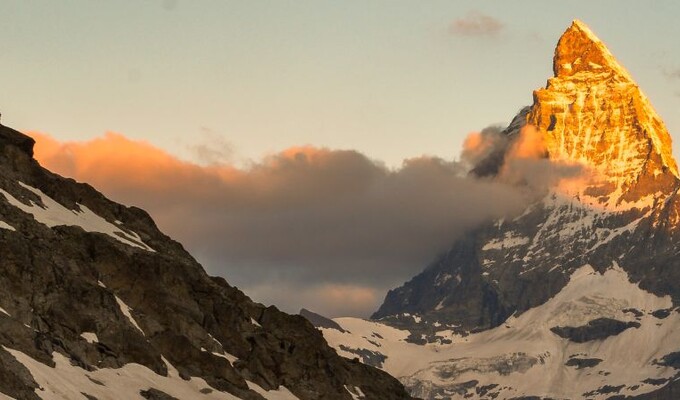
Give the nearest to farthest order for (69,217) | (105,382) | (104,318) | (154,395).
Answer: (105,382) → (154,395) → (104,318) → (69,217)

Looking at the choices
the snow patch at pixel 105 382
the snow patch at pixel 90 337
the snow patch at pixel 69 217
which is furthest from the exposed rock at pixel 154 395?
the snow patch at pixel 69 217

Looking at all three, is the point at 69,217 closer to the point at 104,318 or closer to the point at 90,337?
the point at 104,318

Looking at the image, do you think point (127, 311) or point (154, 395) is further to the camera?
point (127, 311)

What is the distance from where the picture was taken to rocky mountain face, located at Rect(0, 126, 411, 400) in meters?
145

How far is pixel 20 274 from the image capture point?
152000 mm

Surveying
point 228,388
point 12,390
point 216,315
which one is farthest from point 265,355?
point 12,390

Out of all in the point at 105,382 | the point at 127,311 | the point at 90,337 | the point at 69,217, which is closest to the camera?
the point at 105,382

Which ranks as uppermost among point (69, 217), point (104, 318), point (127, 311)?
point (69, 217)

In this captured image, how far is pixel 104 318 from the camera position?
16012 centimetres

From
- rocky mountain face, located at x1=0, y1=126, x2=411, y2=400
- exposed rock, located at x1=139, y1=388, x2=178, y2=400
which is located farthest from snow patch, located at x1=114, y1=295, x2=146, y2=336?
exposed rock, located at x1=139, y1=388, x2=178, y2=400

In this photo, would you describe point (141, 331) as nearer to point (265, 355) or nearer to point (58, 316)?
point (58, 316)

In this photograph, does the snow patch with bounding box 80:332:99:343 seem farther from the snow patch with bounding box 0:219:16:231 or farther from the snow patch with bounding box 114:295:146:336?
the snow patch with bounding box 0:219:16:231

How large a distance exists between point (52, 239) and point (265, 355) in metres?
32.9

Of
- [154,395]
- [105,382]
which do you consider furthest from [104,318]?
[105,382]
